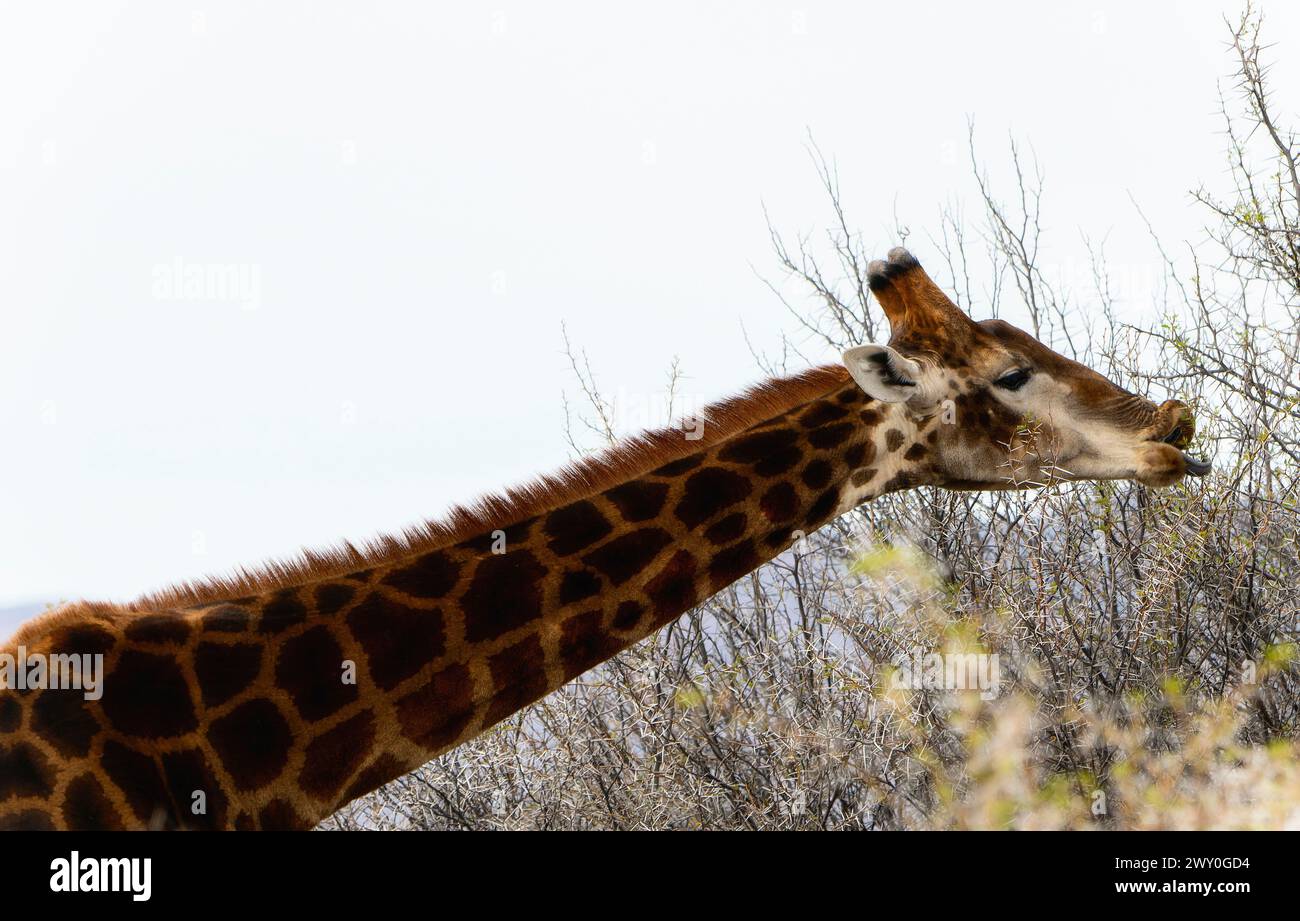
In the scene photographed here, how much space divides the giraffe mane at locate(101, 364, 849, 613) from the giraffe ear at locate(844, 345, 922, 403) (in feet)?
1.16

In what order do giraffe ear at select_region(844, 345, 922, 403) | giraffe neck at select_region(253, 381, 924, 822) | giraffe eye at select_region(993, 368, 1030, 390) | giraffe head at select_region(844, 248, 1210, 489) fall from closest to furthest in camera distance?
giraffe neck at select_region(253, 381, 924, 822) → giraffe ear at select_region(844, 345, 922, 403) → giraffe head at select_region(844, 248, 1210, 489) → giraffe eye at select_region(993, 368, 1030, 390)

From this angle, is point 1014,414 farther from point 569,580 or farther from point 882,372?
point 569,580

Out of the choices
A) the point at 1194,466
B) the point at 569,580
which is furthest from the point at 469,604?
the point at 1194,466

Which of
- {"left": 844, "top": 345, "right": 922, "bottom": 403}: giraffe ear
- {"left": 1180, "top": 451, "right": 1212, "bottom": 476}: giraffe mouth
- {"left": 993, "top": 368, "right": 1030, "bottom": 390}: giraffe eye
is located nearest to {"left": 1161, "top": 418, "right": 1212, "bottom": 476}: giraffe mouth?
{"left": 1180, "top": 451, "right": 1212, "bottom": 476}: giraffe mouth

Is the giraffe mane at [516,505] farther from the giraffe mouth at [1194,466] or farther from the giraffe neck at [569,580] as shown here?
the giraffe mouth at [1194,466]

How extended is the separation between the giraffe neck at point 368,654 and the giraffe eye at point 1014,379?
125cm

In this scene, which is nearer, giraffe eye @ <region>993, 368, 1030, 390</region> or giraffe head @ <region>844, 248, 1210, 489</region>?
giraffe head @ <region>844, 248, 1210, 489</region>

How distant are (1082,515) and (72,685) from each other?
614 cm

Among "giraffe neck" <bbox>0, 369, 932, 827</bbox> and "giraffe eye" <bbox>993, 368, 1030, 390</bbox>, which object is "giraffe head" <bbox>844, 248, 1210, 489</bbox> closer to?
"giraffe eye" <bbox>993, 368, 1030, 390</bbox>

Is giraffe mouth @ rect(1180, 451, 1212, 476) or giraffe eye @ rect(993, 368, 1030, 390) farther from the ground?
giraffe eye @ rect(993, 368, 1030, 390)

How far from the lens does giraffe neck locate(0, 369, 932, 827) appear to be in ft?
13.0

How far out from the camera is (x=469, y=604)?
434 cm
